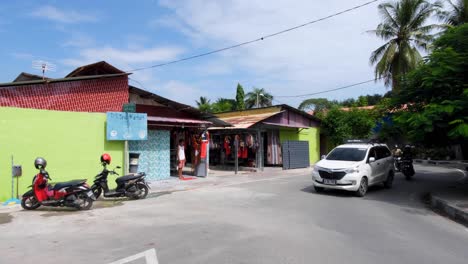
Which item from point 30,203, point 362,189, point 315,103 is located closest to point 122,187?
point 30,203

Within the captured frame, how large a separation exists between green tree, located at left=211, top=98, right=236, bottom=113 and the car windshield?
32195 millimetres

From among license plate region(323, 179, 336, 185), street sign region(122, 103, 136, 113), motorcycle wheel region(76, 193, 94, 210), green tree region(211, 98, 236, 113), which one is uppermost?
green tree region(211, 98, 236, 113)

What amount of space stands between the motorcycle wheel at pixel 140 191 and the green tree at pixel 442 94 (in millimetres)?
8247

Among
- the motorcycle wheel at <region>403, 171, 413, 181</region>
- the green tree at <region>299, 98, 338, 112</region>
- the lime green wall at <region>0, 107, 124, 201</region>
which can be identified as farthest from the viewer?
the green tree at <region>299, 98, 338, 112</region>

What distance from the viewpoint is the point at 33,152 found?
10.5 meters

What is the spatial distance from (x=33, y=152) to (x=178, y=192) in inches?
185

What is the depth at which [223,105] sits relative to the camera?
45.5m

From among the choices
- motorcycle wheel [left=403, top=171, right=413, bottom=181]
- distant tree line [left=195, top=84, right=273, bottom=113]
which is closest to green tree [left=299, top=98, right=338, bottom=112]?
distant tree line [left=195, top=84, right=273, bottom=113]

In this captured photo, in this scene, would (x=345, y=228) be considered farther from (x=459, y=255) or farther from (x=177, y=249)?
(x=177, y=249)

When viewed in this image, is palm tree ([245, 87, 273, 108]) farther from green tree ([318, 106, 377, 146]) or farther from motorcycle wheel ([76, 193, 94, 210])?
motorcycle wheel ([76, 193, 94, 210])

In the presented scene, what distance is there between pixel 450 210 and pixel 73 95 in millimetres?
12831

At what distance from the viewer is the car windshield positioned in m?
11.8

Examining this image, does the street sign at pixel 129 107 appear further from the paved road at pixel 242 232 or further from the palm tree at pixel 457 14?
the palm tree at pixel 457 14

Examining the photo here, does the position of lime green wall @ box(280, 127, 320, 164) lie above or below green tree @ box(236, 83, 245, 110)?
below
